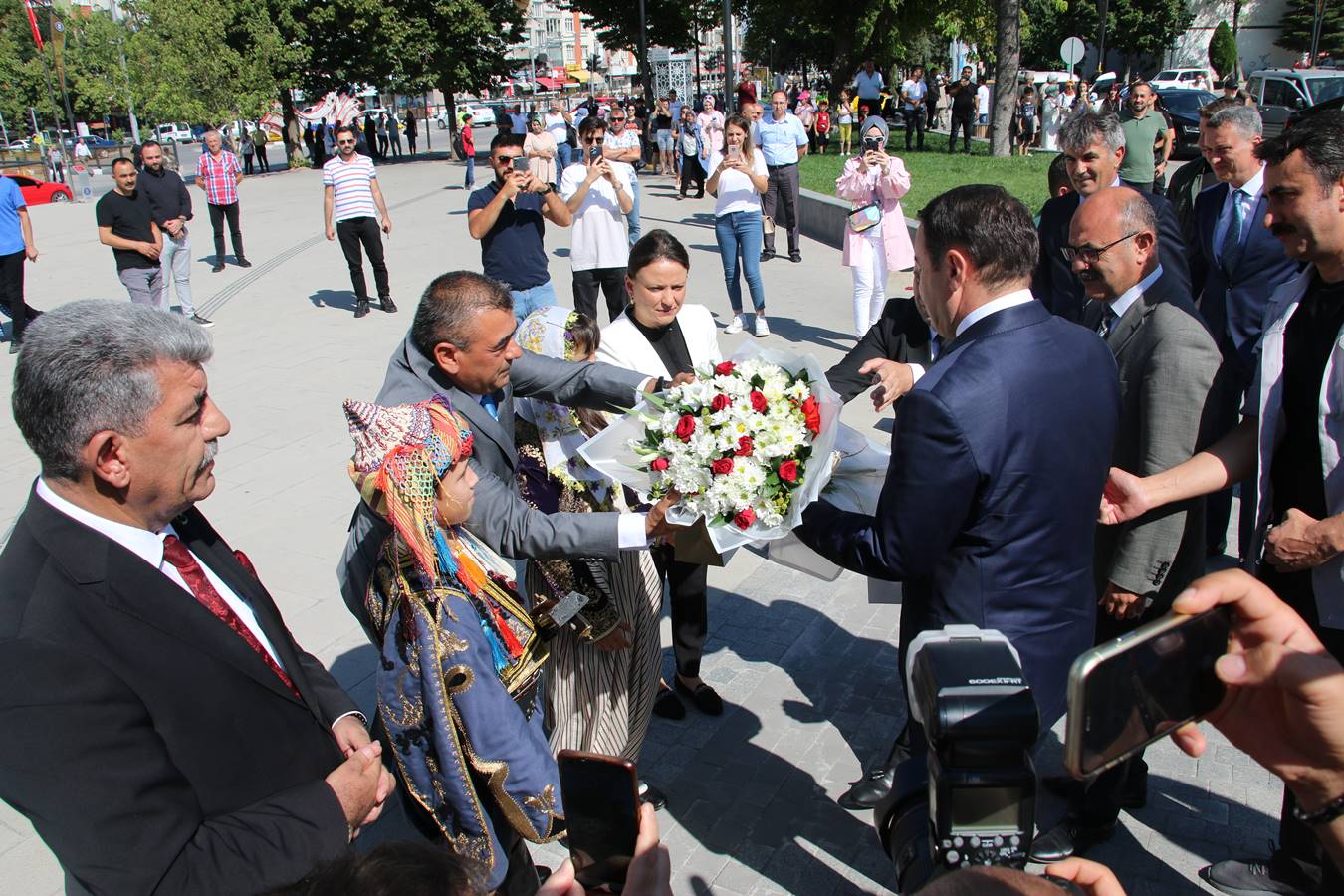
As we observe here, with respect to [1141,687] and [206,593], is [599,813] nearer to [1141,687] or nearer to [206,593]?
[1141,687]

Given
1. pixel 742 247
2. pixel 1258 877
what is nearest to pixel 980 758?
pixel 1258 877

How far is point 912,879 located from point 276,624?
1644mm

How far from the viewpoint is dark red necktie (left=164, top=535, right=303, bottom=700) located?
2.17 metres

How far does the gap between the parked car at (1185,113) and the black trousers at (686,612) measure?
2320cm

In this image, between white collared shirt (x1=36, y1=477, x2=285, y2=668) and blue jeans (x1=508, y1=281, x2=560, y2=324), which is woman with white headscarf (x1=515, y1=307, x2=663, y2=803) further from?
blue jeans (x1=508, y1=281, x2=560, y2=324)

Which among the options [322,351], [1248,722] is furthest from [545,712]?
[322,351]

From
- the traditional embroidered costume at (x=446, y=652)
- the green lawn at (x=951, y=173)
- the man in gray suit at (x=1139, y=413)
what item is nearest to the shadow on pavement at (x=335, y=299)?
the green lawn at (x=951, y=173)

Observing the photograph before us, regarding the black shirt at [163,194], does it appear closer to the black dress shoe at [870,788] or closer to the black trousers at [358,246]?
the black trousers at [358,246]

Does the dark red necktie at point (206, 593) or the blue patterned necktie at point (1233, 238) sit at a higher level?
the blue patterned necktie at point (1233, 238)

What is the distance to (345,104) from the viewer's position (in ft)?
115

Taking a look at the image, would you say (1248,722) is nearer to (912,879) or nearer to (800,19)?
(912,879)

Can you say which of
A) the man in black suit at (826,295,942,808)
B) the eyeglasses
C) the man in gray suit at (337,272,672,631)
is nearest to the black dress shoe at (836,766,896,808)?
the man in black suit at (826,295,942,808)

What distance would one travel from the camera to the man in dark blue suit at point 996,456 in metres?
2.41

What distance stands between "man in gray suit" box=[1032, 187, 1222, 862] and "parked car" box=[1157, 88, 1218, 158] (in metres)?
22.8
